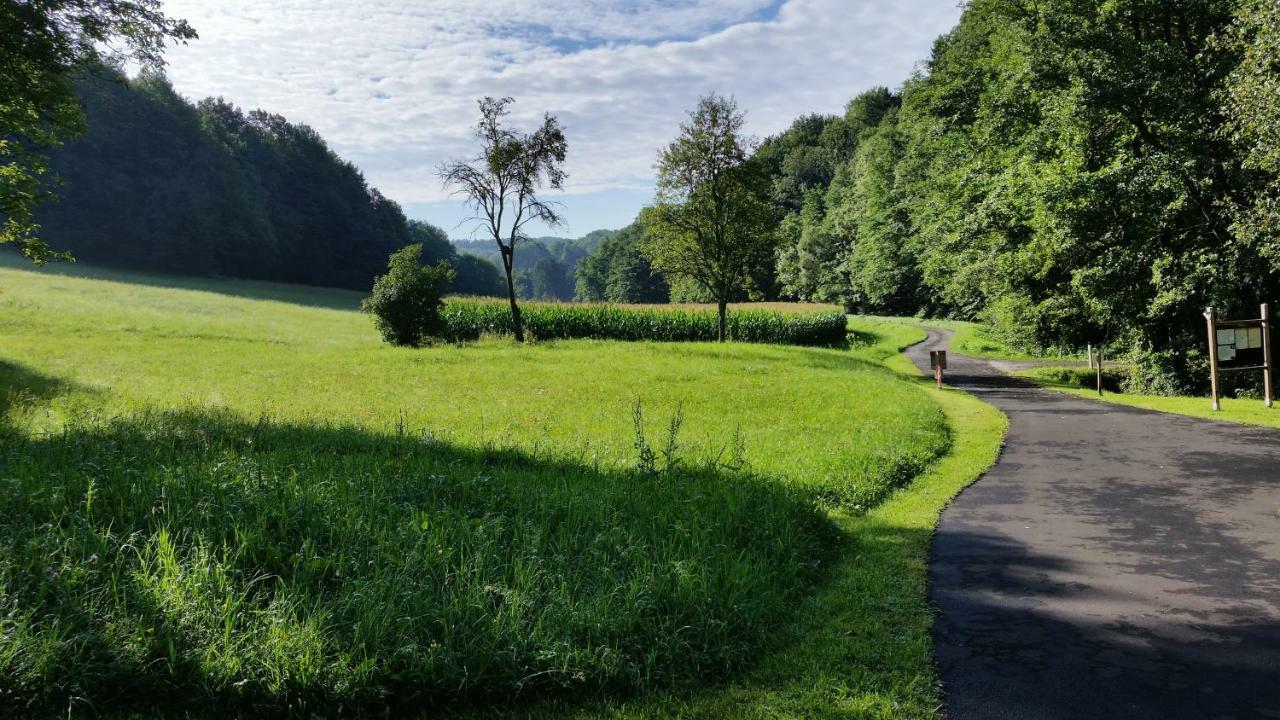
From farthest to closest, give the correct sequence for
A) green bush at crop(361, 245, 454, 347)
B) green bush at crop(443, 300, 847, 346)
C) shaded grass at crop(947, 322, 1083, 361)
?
green bush at crop(443, 300, 847, 346) < shaded grass at crop(947, 322, 1083, 361) < green bush at crop(361, 245, 454, 347)

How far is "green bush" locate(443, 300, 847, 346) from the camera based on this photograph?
119 feet

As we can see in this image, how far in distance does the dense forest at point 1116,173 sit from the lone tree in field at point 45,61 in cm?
2407

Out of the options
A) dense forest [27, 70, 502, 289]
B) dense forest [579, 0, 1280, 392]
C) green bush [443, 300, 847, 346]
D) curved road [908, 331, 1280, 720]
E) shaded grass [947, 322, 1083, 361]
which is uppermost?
dense forest [27, 70, 502, 289]

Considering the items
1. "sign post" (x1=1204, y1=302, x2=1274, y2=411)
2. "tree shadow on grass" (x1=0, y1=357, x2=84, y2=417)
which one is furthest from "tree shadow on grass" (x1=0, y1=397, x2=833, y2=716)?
"sign post" (x1=1204, y1=302, x2=1274, y2=411)

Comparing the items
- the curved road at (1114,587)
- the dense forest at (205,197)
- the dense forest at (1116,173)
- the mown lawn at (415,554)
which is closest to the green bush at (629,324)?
the dense forest at (1116,173)

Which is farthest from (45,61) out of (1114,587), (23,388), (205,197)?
(205,197)

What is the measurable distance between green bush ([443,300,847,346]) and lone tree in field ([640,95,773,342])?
3218 mm

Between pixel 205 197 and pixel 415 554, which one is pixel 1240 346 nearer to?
pixel 415 554

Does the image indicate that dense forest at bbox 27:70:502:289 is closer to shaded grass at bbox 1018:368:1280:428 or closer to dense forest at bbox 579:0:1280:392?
dense forest at bbox 579:0:1280:392

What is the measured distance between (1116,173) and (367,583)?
21997 mm

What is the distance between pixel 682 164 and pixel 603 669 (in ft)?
104

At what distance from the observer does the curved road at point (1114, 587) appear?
12.8ft

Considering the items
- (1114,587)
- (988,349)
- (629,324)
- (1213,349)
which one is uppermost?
(629,324)

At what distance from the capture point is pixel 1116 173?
61.6ft
